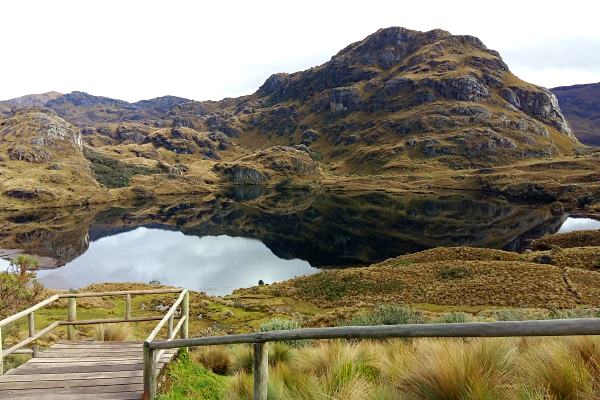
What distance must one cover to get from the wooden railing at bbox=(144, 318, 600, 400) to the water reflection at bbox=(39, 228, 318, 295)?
1619 inches

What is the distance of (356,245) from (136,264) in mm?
35512

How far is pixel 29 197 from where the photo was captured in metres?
134

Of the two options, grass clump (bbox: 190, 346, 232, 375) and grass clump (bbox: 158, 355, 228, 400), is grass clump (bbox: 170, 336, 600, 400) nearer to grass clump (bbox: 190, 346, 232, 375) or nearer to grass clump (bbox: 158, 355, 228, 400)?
grass clump (bbox: 158, 355, 228, 400)

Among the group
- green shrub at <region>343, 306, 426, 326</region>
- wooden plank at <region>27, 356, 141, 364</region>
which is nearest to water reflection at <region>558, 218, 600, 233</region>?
green shrub at <region>343, 306, 426, 326</region>

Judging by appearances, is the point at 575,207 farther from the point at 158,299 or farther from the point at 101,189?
the point at 101,189

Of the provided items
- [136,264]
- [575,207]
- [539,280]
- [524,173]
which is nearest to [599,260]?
[539,280]

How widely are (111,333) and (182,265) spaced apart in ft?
161

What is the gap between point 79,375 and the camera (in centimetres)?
786

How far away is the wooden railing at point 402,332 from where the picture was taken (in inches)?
125

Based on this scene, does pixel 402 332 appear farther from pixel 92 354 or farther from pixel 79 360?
pixel 92 354

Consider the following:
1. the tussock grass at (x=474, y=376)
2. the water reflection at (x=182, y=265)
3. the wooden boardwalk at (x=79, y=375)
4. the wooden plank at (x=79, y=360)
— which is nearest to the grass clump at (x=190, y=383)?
the wooden boardwalk at (x=79, y=375)

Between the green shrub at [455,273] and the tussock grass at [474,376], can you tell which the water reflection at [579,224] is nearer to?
the green shrub at [455,273]

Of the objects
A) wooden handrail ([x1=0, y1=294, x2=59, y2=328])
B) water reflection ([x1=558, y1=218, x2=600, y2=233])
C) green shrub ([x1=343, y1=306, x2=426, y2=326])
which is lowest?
water reflection ([x1=558, y1=218, x2=600, y2=233])

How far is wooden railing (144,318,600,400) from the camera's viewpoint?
3.17m
